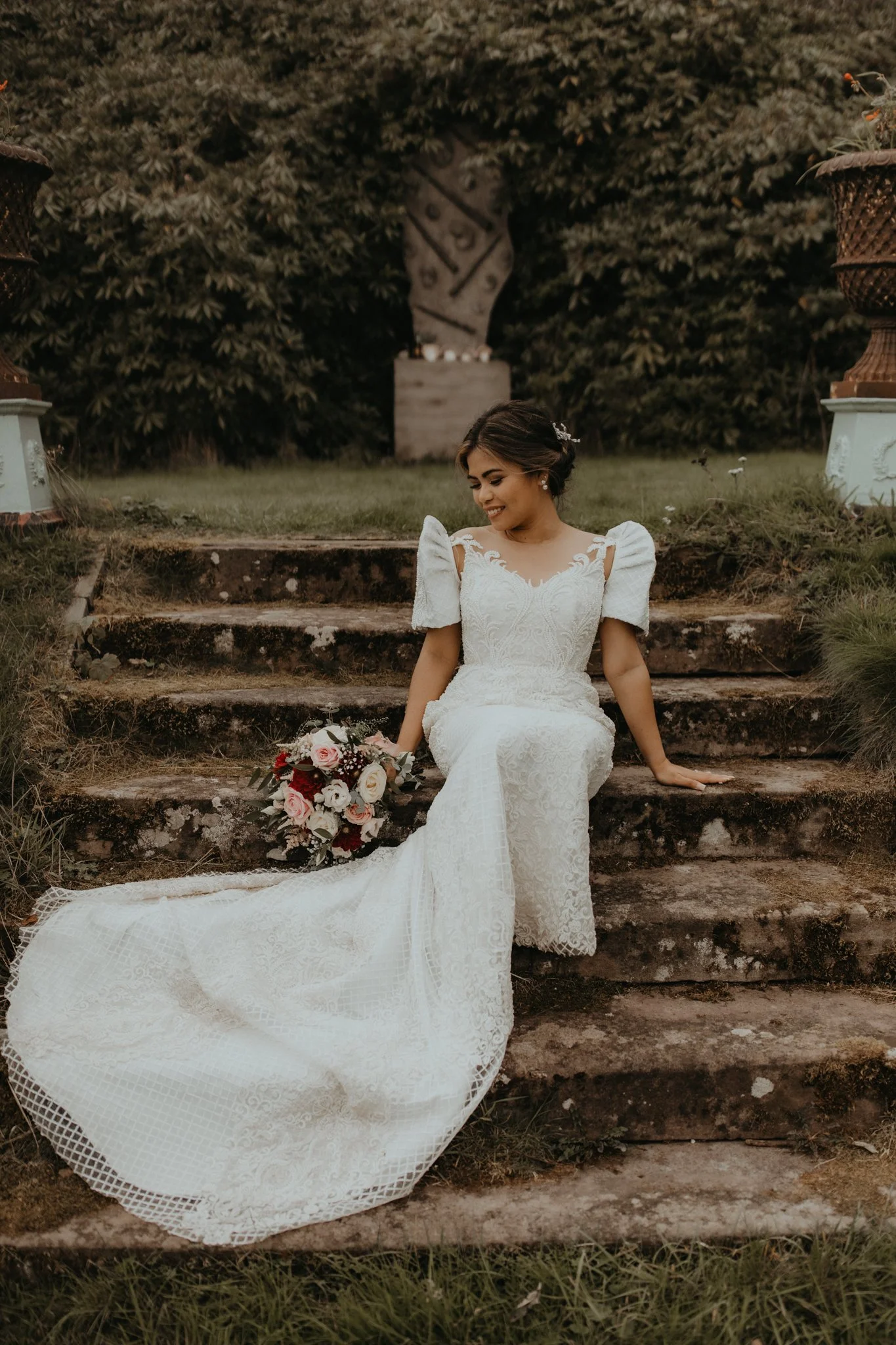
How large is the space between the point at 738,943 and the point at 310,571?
2357 mm

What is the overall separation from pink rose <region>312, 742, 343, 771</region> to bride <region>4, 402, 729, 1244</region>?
29cm

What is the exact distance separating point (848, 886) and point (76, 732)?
2.45 meters

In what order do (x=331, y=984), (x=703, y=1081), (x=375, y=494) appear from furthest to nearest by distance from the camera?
(x=375, y=494)
(x=331, y=984)
(x=703, y=1081)

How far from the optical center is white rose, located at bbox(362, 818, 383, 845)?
305 cm

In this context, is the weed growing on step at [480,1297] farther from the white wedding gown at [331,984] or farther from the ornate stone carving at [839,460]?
the ornate stone carving at [839,460]

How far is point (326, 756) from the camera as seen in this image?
302 cm

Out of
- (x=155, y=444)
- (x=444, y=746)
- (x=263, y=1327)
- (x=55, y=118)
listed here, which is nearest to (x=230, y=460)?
(x=155, y=444)

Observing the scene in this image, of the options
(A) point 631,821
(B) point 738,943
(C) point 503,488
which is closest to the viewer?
(B) point 738,943

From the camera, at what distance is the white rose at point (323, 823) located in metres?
3.03

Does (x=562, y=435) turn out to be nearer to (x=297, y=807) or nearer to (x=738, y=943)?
(x=297, y=807)

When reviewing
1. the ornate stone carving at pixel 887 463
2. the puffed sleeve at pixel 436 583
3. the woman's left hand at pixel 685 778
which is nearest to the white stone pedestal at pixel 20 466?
the puffed sleeve at pixel 436 583

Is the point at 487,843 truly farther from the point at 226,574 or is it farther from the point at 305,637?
→ the point at 226,574

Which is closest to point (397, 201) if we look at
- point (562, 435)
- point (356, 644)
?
point (356, 644)

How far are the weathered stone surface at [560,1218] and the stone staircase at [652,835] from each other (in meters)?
0.01
